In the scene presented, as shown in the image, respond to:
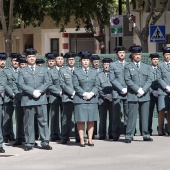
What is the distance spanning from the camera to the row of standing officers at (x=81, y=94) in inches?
632

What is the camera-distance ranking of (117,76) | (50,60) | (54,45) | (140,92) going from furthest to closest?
(54,45) → (50,60) → (117,76) → (140,92)

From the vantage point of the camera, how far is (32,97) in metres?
15.9

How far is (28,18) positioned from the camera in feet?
111

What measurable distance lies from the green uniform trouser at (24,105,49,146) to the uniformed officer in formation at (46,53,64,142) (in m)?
1.36

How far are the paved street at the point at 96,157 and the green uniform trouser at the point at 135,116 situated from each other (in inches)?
8.2

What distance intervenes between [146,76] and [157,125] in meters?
2.00

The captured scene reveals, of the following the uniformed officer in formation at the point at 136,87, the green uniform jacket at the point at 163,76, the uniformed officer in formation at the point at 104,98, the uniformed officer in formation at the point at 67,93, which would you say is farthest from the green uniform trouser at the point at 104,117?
the green uniform jacket at the point at 163,76

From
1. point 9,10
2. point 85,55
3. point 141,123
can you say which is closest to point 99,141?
point 141,123

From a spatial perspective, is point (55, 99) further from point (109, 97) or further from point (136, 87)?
point (136, 87)

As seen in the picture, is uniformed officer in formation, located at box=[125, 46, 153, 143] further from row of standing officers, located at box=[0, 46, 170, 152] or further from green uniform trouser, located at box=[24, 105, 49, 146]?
green uniform trouser, located at box=[24, 105, 49, 146]

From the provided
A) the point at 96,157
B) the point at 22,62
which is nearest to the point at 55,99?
the point at 22,62

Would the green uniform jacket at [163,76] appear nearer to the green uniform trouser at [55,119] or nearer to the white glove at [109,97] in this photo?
the white glove at [109,97]

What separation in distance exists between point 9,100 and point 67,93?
1.36 meters

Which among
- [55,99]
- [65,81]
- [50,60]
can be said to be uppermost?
[50,60]
